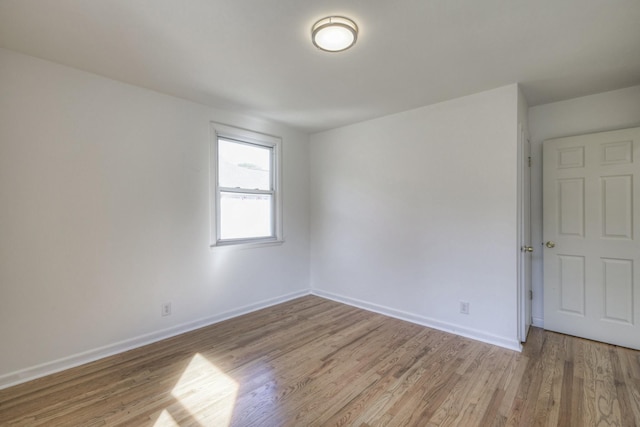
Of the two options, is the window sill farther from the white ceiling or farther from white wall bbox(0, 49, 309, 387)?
the white ceiling

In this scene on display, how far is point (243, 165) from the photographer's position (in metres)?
3.68

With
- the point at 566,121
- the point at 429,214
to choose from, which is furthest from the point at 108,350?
the point at 566,121

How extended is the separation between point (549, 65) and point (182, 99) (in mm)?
3345

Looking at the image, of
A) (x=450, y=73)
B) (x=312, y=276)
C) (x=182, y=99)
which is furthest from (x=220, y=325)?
(x=450, y=73)

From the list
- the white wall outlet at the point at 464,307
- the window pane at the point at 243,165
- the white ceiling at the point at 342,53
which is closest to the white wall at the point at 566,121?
the white ceiling at the point at 342,53

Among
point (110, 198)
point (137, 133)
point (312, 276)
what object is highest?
point (137, 133)

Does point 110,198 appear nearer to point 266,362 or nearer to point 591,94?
point 266,362

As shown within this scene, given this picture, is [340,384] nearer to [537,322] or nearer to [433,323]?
[433,323]

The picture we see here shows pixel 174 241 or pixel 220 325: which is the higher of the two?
pixel 174 241

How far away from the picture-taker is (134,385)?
2129mm

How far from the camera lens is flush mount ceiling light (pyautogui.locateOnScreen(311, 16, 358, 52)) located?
176cm

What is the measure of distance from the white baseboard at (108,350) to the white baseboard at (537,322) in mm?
3184

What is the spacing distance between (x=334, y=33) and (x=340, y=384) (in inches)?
95.7

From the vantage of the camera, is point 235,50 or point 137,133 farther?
point 137,133
